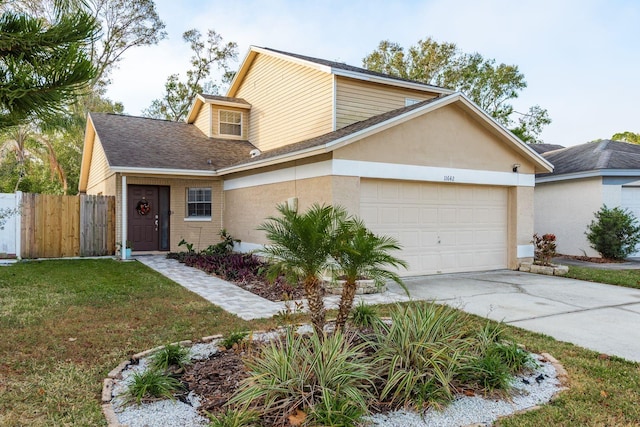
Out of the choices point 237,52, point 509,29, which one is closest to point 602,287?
point 509,29

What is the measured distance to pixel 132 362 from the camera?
4.35 metres

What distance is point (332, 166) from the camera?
9.04 metres

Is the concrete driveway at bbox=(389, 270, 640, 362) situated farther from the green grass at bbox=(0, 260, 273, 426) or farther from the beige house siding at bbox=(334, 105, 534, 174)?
the green grass at bbox=(0, 260, 273, 426)

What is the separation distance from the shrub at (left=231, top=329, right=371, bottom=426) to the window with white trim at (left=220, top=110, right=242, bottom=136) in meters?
14.6

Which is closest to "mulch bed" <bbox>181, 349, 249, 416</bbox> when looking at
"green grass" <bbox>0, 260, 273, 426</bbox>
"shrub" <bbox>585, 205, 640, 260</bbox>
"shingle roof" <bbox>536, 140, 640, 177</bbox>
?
"green grass" <bbox>0, 260, 273, 426</bbox>

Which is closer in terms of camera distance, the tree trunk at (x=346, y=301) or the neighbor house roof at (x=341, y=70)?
the tree trunk at (x=346, y=301)

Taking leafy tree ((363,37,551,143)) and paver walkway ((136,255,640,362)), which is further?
leafy tree ((363,37,551,143))

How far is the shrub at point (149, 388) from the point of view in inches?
136

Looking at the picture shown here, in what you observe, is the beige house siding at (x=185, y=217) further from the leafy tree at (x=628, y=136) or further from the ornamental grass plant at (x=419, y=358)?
the leafy tree at (x=628, y=136)

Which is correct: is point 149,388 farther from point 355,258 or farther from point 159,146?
point 159,146

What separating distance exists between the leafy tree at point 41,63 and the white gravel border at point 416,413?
2.28 meters

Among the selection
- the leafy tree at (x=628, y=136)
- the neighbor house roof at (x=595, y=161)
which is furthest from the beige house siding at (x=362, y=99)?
the leafy tree at (x=628, y=136)

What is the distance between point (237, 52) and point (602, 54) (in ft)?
71.1

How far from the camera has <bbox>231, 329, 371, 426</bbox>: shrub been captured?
3113 mm
